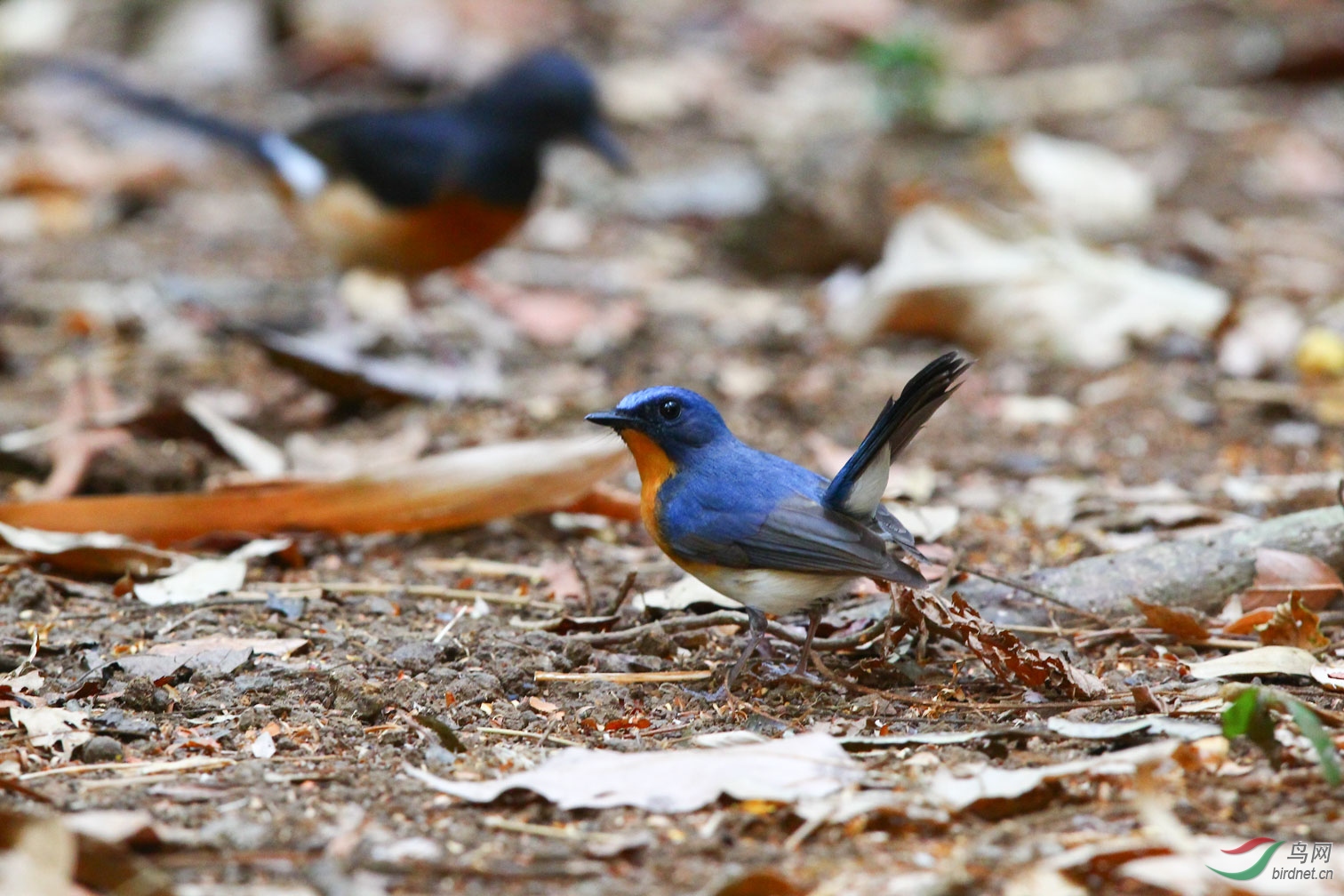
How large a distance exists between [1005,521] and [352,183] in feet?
12.9

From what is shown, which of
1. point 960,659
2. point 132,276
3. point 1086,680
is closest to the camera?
point 1086,680

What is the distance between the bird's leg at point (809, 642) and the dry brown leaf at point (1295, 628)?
3.42ft

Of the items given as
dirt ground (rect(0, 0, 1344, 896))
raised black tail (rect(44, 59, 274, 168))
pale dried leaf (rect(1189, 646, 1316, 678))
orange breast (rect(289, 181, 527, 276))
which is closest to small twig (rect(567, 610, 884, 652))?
dirt ground (rect(0, 0, 1344, 896))

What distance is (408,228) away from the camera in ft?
23.0

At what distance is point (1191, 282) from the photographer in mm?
6840

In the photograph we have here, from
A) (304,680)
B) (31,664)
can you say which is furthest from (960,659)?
(31,664)

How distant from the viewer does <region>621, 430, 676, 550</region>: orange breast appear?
3.65m

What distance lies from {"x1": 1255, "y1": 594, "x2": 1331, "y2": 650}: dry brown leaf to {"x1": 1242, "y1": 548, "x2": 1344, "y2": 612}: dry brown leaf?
0.21 m

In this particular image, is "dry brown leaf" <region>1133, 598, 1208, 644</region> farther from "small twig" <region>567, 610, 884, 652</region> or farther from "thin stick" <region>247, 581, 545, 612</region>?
"thin stick" <region>247, 581, 545, 612</region>

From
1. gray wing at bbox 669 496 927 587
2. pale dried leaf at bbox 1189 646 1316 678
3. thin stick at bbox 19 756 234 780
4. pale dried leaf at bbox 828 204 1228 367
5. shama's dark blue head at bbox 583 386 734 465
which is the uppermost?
pale dried leaf at bbox 828 204 1228 367

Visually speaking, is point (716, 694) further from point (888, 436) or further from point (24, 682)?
point (24, 682)

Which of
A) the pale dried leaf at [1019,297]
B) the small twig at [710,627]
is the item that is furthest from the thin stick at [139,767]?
the pale dried leaf at [1019,297]

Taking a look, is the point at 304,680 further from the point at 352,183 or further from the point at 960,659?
the point at 352,183

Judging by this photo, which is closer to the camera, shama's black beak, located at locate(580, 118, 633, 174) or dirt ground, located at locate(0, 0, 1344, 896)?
dirt ground, located at locate(0, 0, 1344, 896)
